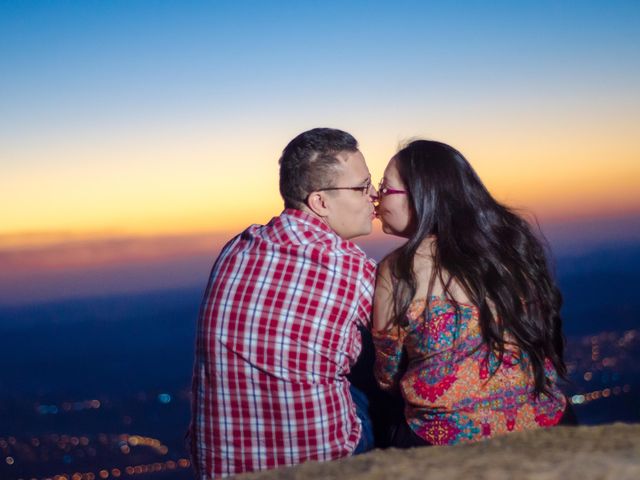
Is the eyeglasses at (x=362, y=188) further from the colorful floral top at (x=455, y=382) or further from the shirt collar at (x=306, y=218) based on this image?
the colorful floral top at (x=455, y=382)

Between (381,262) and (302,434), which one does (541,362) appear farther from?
(302,434)

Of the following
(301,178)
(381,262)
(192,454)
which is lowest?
(192,454)

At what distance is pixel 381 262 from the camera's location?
130 inches

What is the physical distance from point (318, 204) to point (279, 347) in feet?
2.39

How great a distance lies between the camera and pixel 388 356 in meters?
3.34

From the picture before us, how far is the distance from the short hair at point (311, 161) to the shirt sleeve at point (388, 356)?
A: 68 centimetres

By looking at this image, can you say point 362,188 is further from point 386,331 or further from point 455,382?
point 455,382

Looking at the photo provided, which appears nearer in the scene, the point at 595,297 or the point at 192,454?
the point at 192,454

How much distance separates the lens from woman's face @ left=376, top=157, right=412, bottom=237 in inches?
143

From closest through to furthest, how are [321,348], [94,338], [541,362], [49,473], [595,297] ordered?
1. [321,348]
2. [541,362]
3. [49,473]
4. [595,297]
5. [94,338]

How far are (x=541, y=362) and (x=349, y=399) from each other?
0.82 m

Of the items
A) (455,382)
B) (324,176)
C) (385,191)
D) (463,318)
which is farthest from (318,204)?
(455,382)

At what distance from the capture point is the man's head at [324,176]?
11.3 feet

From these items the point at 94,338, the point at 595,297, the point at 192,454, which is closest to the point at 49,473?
the point at 192,454
